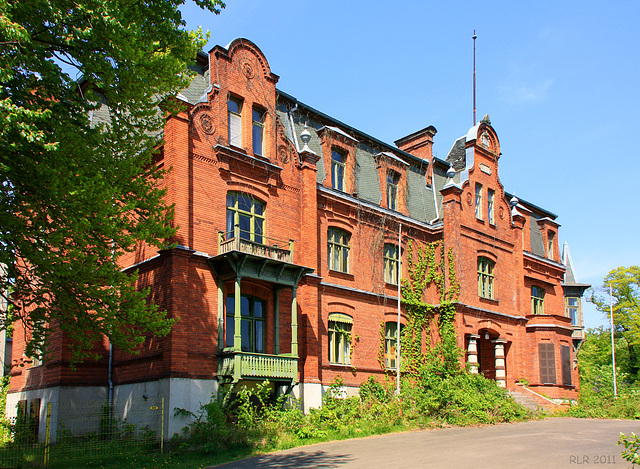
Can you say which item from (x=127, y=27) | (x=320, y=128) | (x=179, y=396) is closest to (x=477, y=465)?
(x=179, y=396)

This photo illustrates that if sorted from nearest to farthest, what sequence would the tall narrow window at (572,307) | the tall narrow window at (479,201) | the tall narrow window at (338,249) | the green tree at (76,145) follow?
the green tree at (76,145)
the tall narrow window at (338,249)
the tall narrow window at (479,201)
the tall narrow window at (572,307)

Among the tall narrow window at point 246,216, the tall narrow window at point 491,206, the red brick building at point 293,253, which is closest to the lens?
the red brick building at point 293,253

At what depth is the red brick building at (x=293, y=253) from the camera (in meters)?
19.1

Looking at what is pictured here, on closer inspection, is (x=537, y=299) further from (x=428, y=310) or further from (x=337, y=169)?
(x=337, y=169)

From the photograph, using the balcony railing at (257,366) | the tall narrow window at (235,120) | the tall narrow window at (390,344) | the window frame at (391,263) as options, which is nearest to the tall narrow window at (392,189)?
the window frame at (391,263)

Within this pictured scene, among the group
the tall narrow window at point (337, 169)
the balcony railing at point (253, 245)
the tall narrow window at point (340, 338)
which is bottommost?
the tall narrow window at point (340, 338)

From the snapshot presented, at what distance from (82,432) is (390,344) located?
12645 mm

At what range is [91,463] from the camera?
15.2m

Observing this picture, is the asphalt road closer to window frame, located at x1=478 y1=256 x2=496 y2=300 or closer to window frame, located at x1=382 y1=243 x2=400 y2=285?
window frame, located at x1=382 y1=243 x2=400 y2=285

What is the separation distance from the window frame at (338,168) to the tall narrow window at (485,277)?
9.04 meters

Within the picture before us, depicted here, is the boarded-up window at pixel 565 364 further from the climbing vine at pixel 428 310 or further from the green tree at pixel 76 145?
the green tree at pixel 76 145

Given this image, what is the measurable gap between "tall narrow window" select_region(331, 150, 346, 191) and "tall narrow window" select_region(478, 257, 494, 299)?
906 cm

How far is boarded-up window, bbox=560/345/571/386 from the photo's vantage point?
Result: 33281mm

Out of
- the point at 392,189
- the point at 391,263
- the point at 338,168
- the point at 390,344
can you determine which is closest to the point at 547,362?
the point at 390,344
